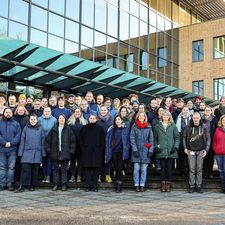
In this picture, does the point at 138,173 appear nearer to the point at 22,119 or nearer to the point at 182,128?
the point at 182,128

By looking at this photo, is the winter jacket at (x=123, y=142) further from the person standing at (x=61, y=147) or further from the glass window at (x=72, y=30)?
the glass window at (x=72, y=30)

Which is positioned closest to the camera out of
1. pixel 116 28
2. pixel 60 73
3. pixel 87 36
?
pixel 60 73

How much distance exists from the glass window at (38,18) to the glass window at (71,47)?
5.10 feet

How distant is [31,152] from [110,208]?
8.81 ft

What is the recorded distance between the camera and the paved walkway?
5.96m

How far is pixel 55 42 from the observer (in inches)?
696

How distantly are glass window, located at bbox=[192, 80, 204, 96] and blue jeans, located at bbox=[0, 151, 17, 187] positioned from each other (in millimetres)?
21912

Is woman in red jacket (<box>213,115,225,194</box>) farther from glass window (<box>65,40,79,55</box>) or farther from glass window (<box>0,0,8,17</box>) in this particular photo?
glass window (<box>65,40,79,55</box>)

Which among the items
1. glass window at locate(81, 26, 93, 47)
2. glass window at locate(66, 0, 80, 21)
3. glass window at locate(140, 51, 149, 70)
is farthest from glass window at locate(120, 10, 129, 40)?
glass window at locate(66, 0, 80, 21)

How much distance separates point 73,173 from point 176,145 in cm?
247

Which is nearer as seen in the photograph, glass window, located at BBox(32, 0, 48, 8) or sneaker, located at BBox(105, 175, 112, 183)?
sneaker, located at BBox(105, 175, 112, 183)

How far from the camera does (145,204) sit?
7.28 metres

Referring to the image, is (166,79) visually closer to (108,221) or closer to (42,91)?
(42,91)

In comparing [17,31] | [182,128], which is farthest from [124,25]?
[182,128]
